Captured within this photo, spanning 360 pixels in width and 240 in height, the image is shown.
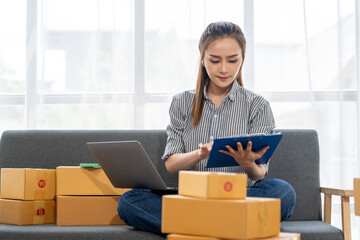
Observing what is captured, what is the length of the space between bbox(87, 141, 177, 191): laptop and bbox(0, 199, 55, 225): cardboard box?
34 cm

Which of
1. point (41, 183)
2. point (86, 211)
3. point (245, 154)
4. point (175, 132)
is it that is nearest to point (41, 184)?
point (41, 183)

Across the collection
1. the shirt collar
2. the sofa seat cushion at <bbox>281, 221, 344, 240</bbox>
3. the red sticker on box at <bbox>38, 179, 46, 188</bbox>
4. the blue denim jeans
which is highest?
the shirt collar

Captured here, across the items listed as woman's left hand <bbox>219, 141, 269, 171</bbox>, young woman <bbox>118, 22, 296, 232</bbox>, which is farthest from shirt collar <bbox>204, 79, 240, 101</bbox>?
woman's left hand <bbox>219, 141, 269, 171</bbox>

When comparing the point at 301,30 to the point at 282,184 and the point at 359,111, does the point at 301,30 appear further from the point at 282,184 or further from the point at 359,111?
the point at 282,184

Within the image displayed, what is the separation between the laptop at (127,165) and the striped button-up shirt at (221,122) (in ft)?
0.72

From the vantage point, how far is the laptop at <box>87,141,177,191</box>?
1.85m

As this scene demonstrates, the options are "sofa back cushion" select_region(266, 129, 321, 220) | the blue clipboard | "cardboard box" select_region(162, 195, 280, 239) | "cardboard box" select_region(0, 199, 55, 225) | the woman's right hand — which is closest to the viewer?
"cardboard box" select_region(162, 195, 280, 239)

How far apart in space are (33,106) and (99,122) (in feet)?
1.31

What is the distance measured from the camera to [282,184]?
1952mm

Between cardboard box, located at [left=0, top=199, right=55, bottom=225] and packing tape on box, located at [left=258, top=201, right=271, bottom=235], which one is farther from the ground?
packing tape on box, located at [left=258, top=201, right=271, bottom=235]

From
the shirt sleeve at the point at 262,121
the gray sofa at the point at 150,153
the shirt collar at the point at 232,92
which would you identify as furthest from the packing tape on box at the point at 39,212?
the shirt sleeve at the point at 262,121

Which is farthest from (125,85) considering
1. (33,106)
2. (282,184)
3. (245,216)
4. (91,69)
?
(245,216)

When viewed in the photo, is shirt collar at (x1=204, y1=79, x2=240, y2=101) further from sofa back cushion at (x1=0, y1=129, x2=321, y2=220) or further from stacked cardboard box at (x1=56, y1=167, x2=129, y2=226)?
stacked cardboard box at (x1=56, y1=167, x2=129, y2=226)

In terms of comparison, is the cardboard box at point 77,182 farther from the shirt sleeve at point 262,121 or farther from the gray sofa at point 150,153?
the shirt sleeve at point 262,121
